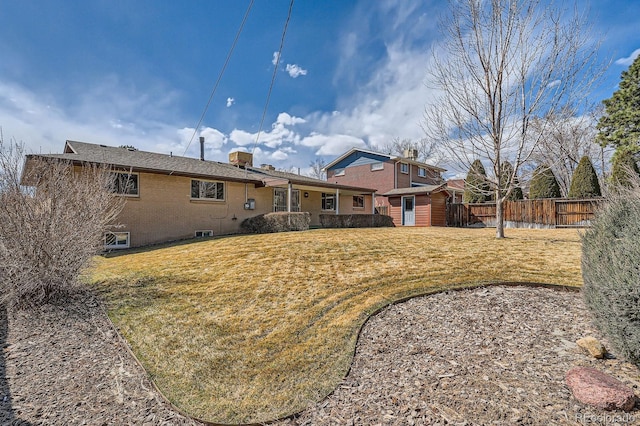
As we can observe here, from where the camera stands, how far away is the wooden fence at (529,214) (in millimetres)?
16703

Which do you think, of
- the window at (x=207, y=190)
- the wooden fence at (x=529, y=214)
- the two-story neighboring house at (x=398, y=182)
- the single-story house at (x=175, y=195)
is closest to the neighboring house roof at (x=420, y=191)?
the two-story neighboring house at (x=398, y=182)

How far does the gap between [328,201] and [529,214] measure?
12679 mm

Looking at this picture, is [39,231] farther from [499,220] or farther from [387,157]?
[387,157]

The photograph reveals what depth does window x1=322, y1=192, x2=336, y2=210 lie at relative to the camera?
20375 mm

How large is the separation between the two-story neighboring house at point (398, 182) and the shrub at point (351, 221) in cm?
320

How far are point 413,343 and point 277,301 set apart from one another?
7.88ft

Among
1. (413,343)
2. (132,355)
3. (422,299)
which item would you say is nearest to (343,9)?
(422,299)

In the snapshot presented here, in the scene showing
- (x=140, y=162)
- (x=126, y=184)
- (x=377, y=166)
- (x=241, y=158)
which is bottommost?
(x=126, y=184)

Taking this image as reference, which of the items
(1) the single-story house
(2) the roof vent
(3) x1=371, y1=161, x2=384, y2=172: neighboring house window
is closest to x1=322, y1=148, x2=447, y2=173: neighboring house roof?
(3) x1=371, y1=161, x2=384, y2=172: neighboring house window

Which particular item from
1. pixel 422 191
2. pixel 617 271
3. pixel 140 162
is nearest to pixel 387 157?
pixel 422 191

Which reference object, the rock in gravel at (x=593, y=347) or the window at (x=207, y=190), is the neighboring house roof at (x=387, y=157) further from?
the rock in gravel at (x=593, y=347)

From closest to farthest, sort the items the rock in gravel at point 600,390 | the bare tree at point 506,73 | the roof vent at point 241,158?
the rock in gravel at point 600,390 → the bare tree at point 506,73 → the roof vent at point 241,158

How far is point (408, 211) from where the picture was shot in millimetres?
22406

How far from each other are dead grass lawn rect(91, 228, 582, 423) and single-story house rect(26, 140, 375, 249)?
304 cm
